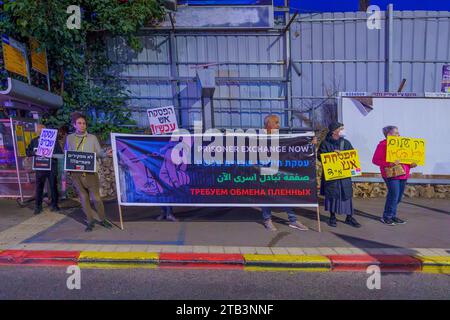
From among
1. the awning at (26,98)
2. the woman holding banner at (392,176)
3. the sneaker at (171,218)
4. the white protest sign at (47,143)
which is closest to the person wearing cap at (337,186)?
the woman holding banner at (392,176)

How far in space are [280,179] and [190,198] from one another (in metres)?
1.50

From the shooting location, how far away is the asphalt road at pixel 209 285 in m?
3.96

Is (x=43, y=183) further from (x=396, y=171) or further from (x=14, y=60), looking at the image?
(x=396, y=171)

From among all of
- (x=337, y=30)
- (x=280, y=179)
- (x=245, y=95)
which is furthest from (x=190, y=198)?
(x=337, y=30)

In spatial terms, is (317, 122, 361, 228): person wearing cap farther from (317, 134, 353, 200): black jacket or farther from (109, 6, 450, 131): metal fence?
(109, 6, 450, 131): metal fence

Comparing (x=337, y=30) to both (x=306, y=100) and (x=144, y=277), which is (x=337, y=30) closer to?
(x=306, y=100)

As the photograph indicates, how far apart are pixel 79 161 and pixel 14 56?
4076 millimetres

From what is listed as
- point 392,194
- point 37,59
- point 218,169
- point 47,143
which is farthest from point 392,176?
point 37,59

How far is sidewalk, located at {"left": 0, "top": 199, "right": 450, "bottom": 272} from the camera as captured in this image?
4.73 meters

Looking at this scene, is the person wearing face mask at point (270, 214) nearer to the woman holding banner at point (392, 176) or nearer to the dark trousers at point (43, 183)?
the woman holding banner at point (392, 176)

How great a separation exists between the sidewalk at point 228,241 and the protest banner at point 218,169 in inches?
22.1

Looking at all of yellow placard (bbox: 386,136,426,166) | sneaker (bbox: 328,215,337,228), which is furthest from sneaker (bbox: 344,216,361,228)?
yellow placard (bbox: 386,136,426,166)

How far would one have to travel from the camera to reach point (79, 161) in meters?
5.85

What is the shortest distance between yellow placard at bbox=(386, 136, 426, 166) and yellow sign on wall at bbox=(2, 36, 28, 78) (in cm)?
794
